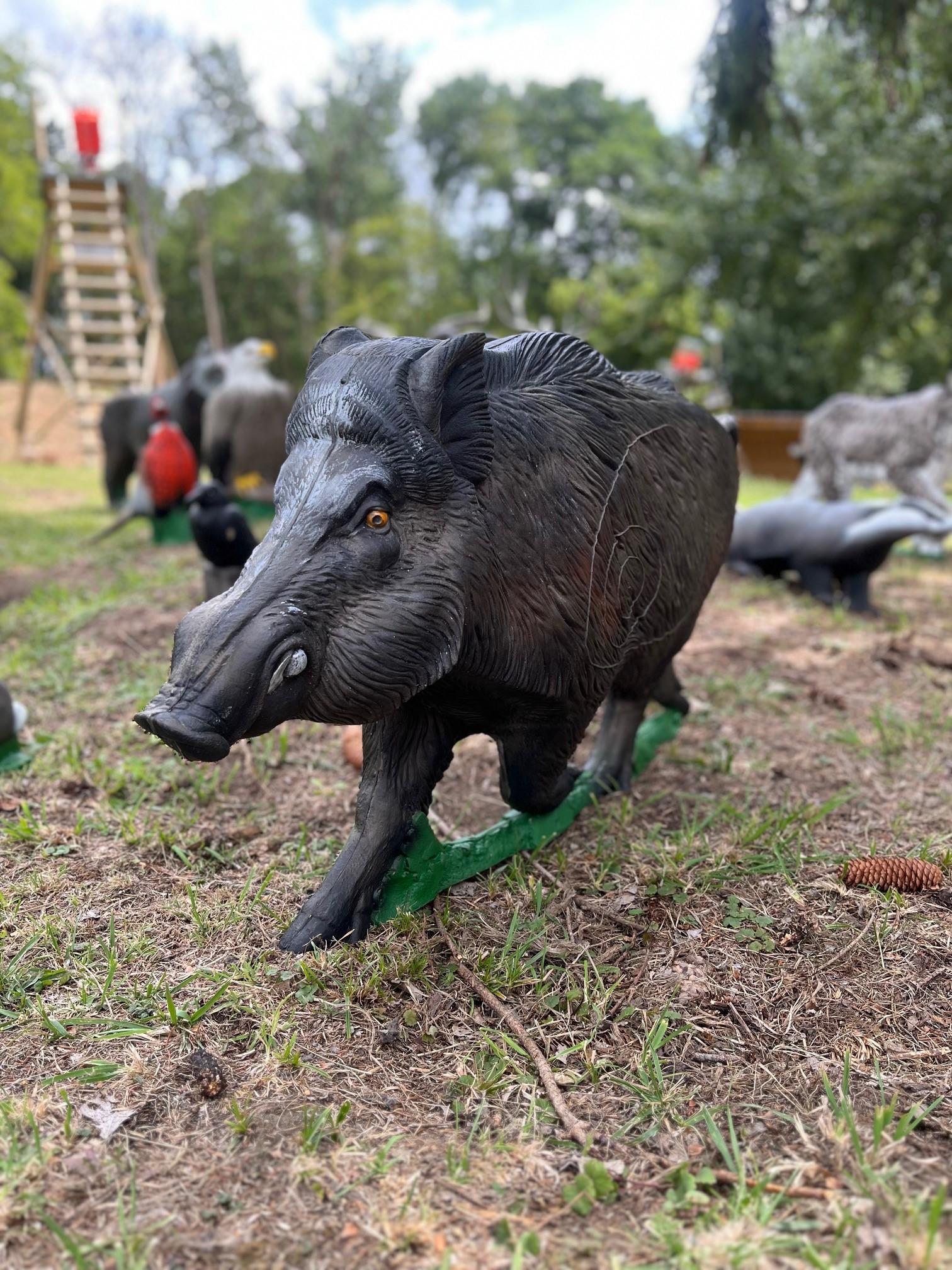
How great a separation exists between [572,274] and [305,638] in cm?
2753

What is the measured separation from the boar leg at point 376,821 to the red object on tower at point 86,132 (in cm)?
1159

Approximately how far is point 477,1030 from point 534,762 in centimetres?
59

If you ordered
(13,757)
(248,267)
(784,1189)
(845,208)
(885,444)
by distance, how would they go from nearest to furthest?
(784,1189)
(13,757)
(885,444)
(845,208)
(248,267)

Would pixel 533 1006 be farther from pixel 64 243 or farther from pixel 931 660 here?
pixel 64 243

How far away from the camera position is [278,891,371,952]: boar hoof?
1.93m

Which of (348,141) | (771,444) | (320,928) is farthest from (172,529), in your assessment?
(348,141)

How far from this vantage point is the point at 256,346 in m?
7.00

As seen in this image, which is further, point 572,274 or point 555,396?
point 572,274

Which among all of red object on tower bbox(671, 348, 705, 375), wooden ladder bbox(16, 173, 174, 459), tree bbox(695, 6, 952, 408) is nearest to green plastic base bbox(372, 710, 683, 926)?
tree bbox(695, 6, 952, 408)

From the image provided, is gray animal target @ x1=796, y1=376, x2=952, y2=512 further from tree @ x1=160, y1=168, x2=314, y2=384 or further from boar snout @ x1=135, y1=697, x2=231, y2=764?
tree @ x1=160, y1=168, x2=314, y2=384

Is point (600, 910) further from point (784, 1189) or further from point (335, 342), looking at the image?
point (335, 342)

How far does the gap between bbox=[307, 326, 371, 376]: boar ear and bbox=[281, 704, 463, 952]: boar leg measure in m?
0.72

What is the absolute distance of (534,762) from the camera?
2.11 m

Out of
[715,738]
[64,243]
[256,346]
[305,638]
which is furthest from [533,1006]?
[64,243]
